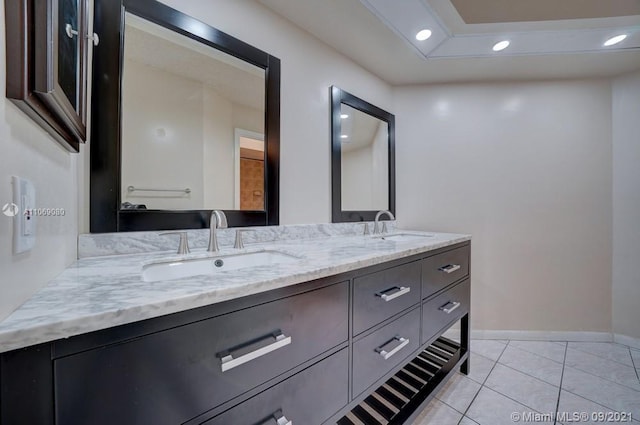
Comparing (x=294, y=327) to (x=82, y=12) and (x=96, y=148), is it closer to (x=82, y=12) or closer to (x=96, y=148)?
(x=96, y=148)

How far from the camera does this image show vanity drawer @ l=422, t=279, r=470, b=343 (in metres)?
1.38

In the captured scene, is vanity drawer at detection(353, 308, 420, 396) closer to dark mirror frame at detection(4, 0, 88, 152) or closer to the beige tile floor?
the beige tile floor

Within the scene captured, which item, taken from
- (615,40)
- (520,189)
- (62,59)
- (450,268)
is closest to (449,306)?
(450,268)

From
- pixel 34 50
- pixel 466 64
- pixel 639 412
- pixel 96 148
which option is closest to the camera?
pixel 34 50

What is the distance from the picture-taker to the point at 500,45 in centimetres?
186

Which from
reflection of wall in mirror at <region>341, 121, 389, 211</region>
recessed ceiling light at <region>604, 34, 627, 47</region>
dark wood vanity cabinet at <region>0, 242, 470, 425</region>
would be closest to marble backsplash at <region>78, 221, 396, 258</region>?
reflection of wall in mirror at <region>341, 121, 389, 211</region>

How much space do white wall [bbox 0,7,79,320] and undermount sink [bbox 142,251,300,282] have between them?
23 cm

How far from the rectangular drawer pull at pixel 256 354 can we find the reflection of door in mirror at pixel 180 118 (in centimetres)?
76

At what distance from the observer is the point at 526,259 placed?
2297 millimetres

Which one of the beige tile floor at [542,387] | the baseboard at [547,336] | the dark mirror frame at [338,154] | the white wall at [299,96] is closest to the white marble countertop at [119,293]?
the white wall at [299,96]

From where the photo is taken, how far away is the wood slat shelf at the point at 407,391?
1.35 metres

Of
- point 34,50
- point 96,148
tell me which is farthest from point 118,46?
point 34,50


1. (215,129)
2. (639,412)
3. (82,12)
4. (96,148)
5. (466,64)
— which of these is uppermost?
(466,64)

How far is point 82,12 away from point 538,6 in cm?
212
